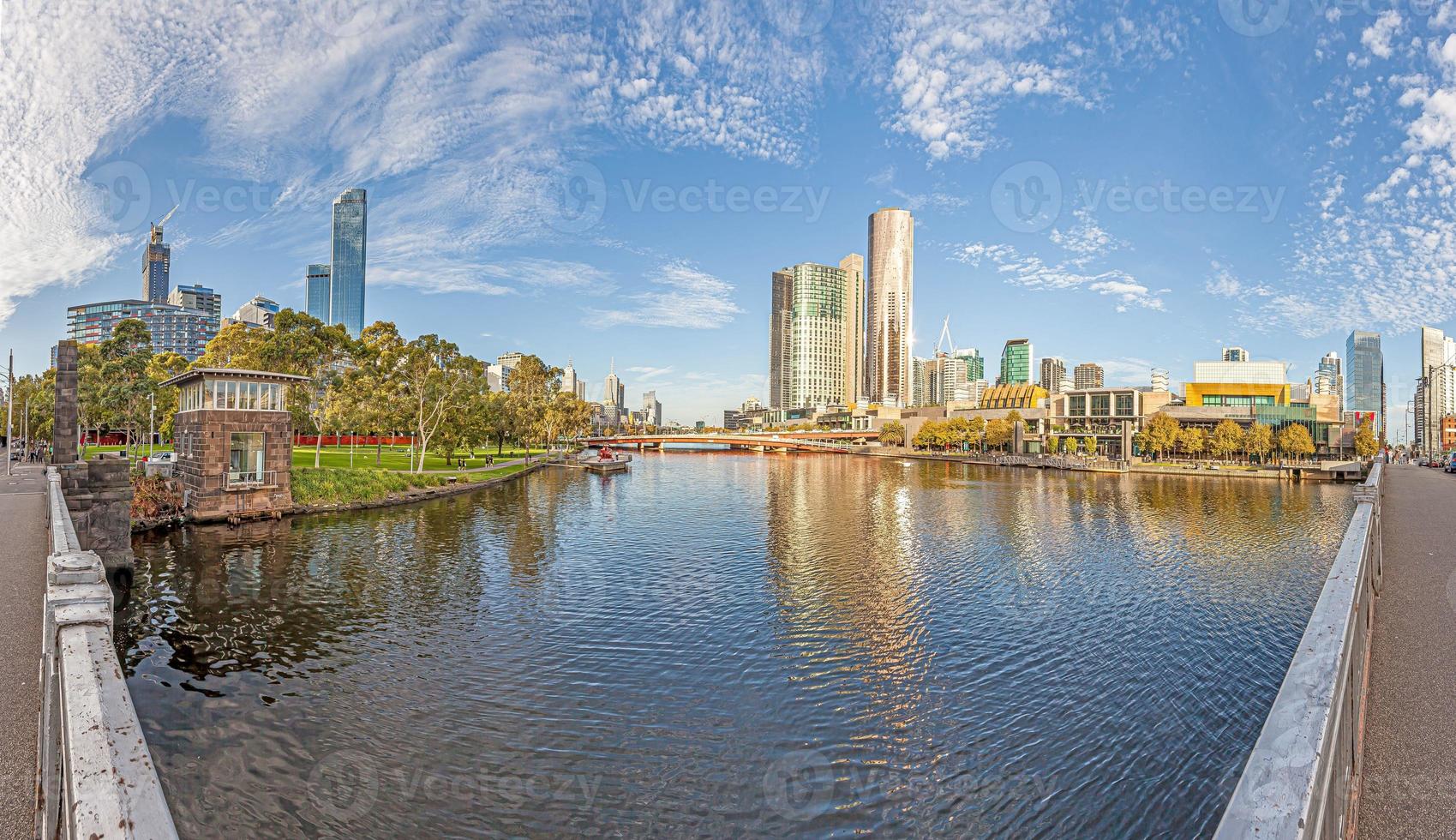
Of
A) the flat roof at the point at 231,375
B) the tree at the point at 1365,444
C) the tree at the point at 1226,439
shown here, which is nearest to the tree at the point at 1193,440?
the tree at the point at 1226,439

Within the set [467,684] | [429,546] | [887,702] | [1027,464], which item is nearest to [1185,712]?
[887,702]

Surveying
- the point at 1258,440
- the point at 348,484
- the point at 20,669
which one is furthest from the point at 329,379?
the point at 1258,440

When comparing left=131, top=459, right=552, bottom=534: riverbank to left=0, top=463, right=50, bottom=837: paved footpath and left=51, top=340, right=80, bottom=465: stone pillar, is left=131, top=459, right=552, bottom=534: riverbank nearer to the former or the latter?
left=51, top=340, right=80, bottom=465: stone pillar

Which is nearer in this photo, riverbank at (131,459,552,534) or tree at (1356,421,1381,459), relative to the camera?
riverbank at (131,459,552,534)

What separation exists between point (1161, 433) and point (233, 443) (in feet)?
473

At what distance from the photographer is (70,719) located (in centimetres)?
462

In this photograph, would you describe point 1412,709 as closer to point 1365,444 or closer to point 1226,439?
point 1226,439

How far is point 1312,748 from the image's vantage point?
448cm

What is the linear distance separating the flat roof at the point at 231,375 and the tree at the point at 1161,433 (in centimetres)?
14006

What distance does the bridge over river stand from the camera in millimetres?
7637

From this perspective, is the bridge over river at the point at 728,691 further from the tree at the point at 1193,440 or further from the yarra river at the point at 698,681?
the tree at the point at 1193,440

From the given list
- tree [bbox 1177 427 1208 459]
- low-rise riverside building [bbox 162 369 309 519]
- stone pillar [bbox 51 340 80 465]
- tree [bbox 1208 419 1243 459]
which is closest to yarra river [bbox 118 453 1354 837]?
low-rise riverside building [bbox 162 369 309 519]

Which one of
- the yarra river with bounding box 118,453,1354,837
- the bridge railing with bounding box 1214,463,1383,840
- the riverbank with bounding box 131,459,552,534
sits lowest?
the yarra river with bounding box 118,453,1354,837

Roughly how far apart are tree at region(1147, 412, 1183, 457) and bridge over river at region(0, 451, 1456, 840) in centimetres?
11005
